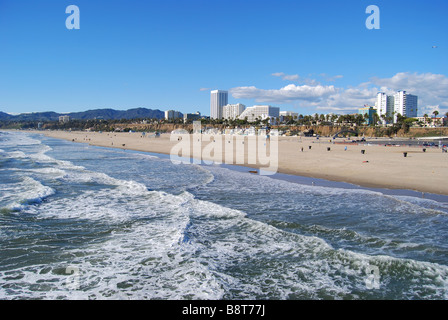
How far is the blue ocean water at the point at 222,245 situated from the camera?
6.12m

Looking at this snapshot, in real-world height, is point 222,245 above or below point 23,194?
below

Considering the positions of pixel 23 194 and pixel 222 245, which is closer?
pixel 222 245

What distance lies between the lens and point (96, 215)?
436 inches

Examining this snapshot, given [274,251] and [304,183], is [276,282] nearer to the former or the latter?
[274,251]

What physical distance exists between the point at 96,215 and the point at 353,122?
117 meters

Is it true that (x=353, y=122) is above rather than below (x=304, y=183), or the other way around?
above

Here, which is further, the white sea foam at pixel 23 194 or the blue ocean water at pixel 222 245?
the white sea foam at pixel 23 194

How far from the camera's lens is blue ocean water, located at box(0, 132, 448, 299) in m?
6.12

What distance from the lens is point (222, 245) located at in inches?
330

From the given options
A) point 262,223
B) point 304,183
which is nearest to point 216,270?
point 262,223

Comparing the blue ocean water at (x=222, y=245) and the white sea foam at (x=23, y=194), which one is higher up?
the white sea foam at (x=23, y=194)

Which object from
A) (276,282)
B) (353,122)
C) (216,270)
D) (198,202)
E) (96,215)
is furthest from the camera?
(353,122)

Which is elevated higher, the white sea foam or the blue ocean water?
the white sea foam

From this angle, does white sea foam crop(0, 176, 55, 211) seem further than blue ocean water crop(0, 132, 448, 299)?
Yes
